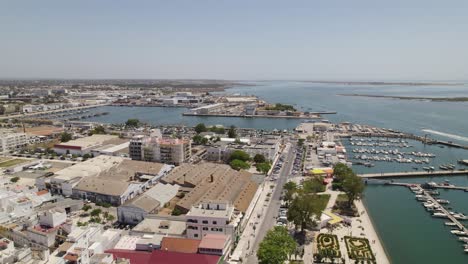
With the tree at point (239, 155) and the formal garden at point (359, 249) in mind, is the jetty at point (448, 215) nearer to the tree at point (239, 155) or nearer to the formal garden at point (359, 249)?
the formal garden at point (359, 249)

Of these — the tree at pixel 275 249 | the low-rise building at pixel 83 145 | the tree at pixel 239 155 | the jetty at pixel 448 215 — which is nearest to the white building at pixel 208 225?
the tree at pixel 275 249

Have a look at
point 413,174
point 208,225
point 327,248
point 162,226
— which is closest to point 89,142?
point 162,226

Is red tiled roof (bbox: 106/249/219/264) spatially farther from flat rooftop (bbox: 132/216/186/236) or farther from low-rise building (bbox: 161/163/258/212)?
low-rise building (bbox: 161/163/258/212)

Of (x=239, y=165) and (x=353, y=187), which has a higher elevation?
(x=353, y=187)

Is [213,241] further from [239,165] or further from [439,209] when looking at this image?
[439,209]

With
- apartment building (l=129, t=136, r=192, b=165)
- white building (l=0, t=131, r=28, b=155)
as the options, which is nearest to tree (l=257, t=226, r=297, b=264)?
apartment building (l=129, t=136, r=192, b=165)

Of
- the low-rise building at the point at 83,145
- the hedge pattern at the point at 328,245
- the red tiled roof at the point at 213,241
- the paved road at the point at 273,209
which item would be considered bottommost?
the paved road at the point at 273,209

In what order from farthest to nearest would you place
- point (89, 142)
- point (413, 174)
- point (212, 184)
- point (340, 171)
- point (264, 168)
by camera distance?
point (89, 142) < point (413, 174) < point (264, 168) < point (340, 171) < point (212, 184)
